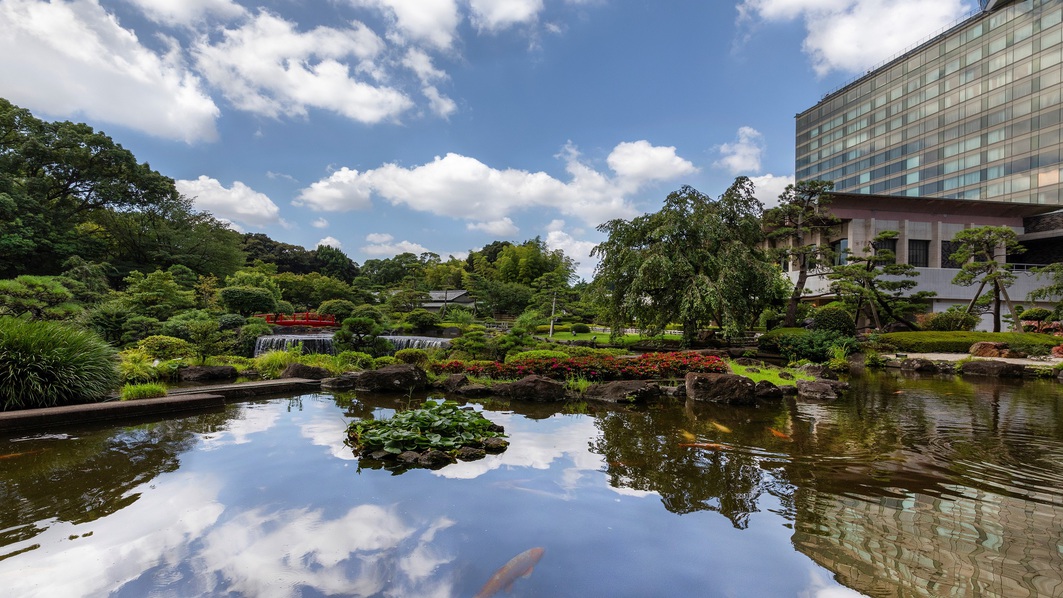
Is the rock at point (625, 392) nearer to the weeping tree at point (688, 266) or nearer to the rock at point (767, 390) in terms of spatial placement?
the rock at point (767, 390)

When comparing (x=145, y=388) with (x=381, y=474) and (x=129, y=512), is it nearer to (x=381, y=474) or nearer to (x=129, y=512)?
(x=129, y=512)

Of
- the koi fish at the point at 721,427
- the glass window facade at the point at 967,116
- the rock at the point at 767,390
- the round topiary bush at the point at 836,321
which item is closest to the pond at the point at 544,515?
the koi fish at the point at 721,427

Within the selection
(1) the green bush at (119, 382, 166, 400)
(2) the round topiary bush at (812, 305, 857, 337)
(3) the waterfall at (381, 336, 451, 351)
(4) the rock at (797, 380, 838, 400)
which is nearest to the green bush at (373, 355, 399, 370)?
(3) the waterfall at (381, 336, 451, 351)

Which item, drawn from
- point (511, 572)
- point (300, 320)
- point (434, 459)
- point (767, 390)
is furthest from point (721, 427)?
point (300, 320)

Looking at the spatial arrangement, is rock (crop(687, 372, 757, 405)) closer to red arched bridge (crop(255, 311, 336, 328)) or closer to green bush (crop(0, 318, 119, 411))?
green bush (crop(0, 318, 119, 411))

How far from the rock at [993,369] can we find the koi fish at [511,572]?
1742cm

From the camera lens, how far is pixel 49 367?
6367 mm

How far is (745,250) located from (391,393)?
42.9 ft

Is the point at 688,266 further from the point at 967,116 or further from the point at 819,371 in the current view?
the point at 967,116

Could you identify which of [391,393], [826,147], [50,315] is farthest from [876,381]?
[826,147]

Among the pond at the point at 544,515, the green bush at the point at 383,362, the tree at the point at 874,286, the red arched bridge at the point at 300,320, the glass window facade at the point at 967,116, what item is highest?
the glass window facade at the point at 967,116

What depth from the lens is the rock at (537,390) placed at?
29.5ft

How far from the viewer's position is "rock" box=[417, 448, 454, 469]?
4.76 m

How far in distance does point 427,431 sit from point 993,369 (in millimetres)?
17311
